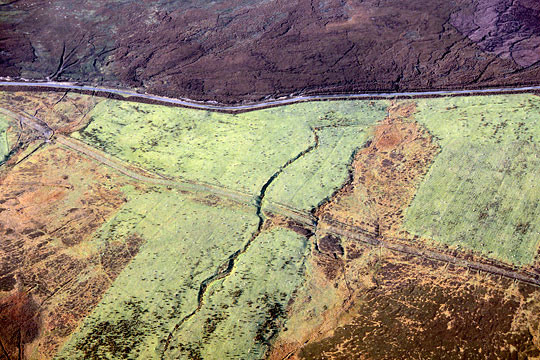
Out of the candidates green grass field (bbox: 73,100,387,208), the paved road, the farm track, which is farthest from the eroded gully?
the paved road

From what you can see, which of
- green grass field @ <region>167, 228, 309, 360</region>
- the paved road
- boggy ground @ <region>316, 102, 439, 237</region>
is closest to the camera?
green grass field @ <region>167, 228, 309, 360</region>

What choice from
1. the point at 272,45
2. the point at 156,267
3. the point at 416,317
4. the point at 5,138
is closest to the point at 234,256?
the point at 156,267

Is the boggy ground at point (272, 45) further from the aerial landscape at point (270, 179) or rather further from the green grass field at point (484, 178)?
the green grass field at point (484, 178)

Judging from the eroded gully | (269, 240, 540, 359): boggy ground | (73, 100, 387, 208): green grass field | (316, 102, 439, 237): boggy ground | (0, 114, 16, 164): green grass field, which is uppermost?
(0, 114, 16, 164): green grass field

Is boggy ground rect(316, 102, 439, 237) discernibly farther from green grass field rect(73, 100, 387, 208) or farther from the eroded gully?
the eroded gully

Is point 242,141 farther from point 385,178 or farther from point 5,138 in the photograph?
point 5,138

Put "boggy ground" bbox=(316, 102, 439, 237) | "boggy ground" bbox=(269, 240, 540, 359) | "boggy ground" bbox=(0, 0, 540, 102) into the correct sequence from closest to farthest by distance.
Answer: "boggy ground" bbox=(269, 240, 540, 359), "boggy ground" bbox=(316, 102, 439, 237), "boggy ground" bbox=(0, 0, 540, 102)

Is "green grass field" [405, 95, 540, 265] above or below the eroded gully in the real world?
below
